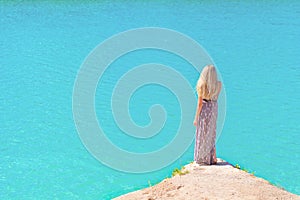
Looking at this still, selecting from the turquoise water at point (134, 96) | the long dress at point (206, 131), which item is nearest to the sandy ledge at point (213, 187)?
the long dress at point (206, 131)

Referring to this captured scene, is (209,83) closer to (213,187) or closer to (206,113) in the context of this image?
(206,113)

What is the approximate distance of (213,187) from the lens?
583cm

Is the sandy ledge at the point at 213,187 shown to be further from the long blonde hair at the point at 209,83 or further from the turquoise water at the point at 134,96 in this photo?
the turquoise water at the point at 134,96

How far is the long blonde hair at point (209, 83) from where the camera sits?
6195 mm

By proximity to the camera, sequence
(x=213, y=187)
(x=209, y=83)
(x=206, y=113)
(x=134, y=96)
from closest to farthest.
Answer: (x=213, y=187) < (x=209, y=83) < (x=206, y=113) < (x=134, y=96)

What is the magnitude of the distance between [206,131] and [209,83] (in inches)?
30.0

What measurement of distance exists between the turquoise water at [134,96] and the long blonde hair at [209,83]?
3338 millimetres

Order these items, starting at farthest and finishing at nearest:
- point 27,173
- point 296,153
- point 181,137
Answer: point 181,137 → point 296,153 → point 27,173

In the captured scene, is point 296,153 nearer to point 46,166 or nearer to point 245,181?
point 245,181

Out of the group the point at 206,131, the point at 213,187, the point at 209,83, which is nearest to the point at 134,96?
the point at 206,131

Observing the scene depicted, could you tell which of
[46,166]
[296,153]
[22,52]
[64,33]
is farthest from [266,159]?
[64,33]

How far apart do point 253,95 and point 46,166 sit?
660cm

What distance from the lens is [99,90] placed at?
1309cm

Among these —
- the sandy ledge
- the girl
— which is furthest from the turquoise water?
the girl
